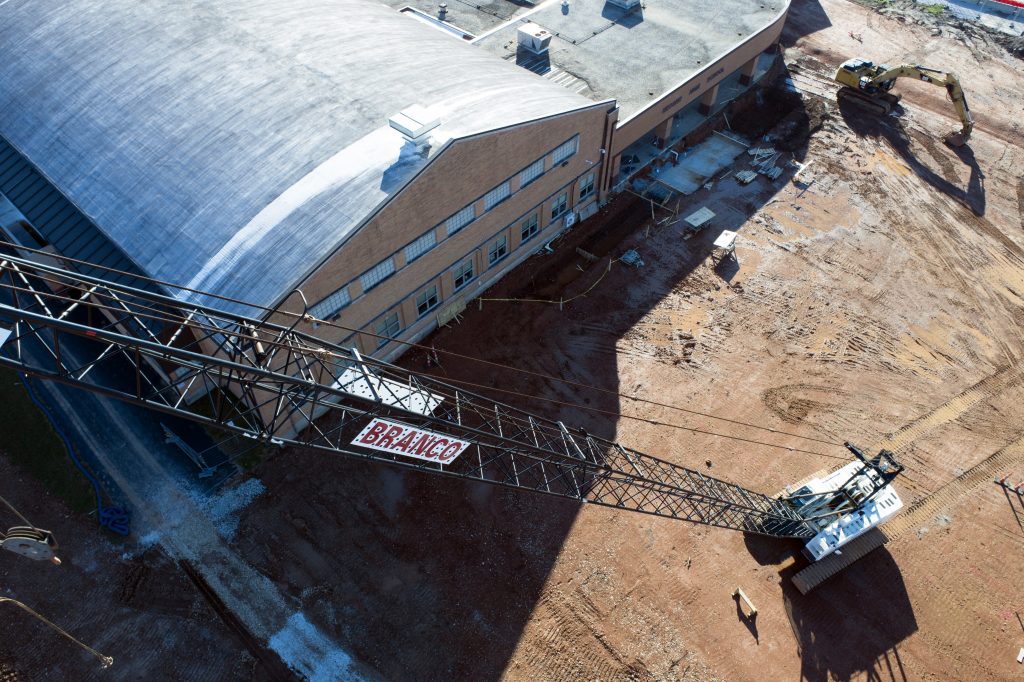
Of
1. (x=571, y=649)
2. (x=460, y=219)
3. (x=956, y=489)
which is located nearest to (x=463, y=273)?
(x=460, y=219)

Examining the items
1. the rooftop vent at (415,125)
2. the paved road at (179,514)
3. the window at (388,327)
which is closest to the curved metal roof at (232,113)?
the rooftop vent at (415,125)

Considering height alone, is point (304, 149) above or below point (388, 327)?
above

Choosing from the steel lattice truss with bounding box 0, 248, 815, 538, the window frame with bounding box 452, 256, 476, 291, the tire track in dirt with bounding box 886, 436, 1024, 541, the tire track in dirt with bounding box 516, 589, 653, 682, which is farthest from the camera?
the window frame with bounding box 452, 256, 476, 291

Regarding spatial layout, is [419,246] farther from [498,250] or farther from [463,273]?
[498,250]

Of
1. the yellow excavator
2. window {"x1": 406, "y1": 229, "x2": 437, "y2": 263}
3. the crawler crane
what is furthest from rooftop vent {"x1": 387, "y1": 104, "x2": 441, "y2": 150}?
the yellow excavator

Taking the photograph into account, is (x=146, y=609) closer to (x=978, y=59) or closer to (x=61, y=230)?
(x=61, y=230)

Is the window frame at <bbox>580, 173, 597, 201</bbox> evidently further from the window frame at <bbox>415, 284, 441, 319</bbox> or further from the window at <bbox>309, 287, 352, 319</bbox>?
the window at <bbox>309, 287, 352, 319</bbox>
